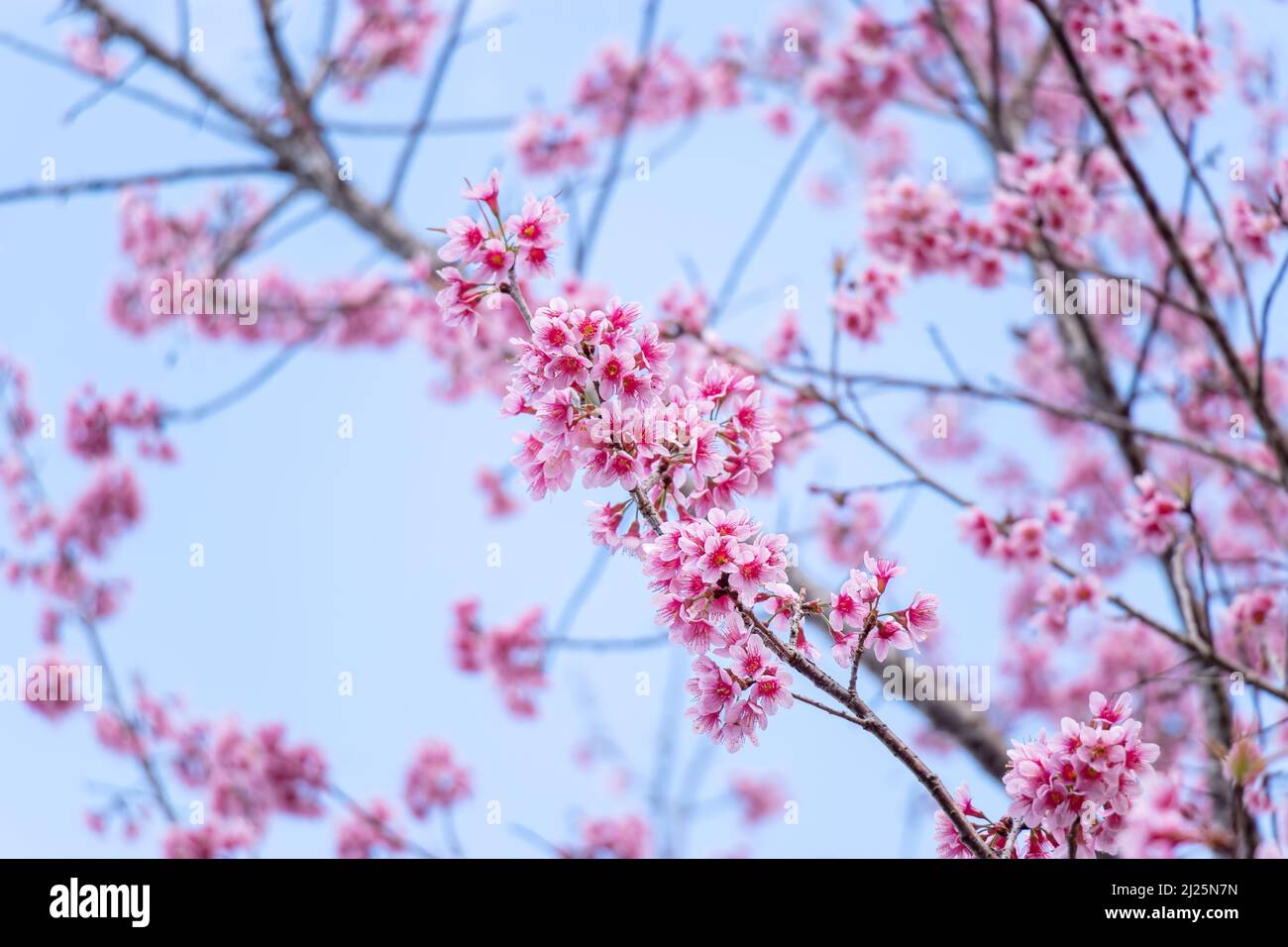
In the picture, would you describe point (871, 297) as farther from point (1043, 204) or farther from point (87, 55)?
point (87, 55)

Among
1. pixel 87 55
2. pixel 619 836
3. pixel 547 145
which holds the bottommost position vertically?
pixel 619 836

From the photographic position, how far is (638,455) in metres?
1.89

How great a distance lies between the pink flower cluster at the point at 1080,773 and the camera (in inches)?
73.4

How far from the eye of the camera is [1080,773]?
1.88 metres

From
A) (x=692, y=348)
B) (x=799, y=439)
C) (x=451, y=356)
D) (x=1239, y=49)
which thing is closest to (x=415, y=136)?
(x=451, y=356)

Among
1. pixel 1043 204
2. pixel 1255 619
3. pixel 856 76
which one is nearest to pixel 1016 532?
pixel 1255 619

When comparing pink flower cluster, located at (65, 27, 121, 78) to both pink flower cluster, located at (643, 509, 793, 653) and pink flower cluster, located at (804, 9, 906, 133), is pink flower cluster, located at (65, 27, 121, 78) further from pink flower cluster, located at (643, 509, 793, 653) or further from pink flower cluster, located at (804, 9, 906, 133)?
pink flower cluster, located at (643, 509, 793, 653)

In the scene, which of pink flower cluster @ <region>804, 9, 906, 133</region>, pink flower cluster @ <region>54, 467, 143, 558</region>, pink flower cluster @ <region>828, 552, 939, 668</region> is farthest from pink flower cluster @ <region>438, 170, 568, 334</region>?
pink flower cluster @ <region>54, 467, 143, 558</region>

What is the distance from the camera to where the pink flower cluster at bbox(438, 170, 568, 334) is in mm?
2100

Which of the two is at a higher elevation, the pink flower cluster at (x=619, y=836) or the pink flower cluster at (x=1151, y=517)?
the pink flower cluster at (x=1151, y=517)

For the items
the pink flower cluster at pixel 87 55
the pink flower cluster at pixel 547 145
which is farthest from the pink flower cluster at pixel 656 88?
the pink flower cluster at pixel 87 55

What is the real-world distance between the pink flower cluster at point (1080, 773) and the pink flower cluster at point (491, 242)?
1468 millimetres

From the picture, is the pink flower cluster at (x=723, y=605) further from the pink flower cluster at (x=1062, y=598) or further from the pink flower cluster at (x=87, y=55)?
the pink flower cluster at (x=87, y=55)

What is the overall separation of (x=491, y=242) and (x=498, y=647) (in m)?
4.68
